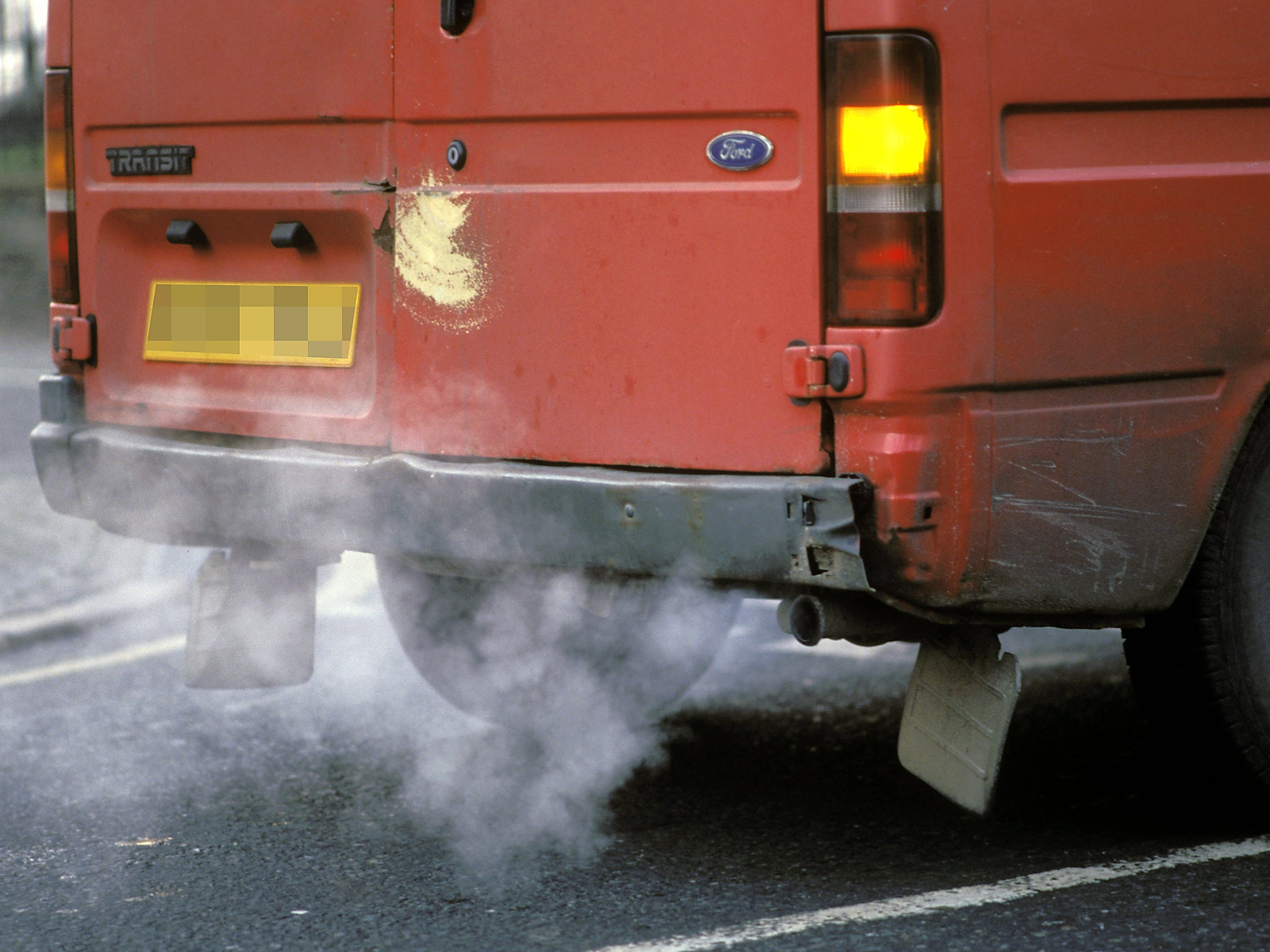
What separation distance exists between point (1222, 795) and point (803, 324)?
1449 millimetres

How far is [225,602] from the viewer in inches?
160

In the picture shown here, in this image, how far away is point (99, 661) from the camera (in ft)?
18.6

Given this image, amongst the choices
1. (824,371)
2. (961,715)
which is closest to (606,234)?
(824,371)

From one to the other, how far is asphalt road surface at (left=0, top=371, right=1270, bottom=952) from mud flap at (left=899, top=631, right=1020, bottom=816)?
0.73ft

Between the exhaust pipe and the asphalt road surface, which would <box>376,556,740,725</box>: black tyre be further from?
the exhaust pipe

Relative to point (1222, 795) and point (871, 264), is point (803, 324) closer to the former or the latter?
point (871, 264)

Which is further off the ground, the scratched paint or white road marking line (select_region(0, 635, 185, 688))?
the scratched paint

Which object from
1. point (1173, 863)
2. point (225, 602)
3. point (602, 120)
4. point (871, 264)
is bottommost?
point (1173, 863)

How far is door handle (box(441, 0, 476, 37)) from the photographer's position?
11.3 ft

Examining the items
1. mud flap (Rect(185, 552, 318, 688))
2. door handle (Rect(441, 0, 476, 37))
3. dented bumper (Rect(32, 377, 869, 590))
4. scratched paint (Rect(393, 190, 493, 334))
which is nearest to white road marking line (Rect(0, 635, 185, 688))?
dented bumper (Rect(32, 377, 869, 590))

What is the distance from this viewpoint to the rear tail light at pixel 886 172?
302 cm

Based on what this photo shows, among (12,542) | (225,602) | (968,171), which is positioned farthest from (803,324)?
(12,542)

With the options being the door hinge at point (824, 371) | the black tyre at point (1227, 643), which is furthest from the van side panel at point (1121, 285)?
the door hinge at point (824, 371)

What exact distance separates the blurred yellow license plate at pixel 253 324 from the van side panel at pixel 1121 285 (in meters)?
1.42
